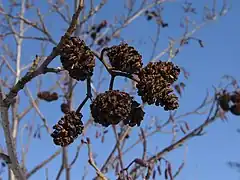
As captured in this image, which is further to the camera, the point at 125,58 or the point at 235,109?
the point at 235,109

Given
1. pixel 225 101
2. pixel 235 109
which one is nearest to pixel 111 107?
pixel 235 109

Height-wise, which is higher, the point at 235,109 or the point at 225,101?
the point at 225,101

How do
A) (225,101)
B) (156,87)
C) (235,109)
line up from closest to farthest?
(156,87) → (235,109) → (225,101)

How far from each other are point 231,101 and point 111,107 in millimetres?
1385

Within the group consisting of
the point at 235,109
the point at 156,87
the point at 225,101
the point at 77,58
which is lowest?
the point at 156,87

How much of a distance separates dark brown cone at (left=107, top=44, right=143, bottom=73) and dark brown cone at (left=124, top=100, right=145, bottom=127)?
0.08 meters

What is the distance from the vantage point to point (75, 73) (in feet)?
2.63

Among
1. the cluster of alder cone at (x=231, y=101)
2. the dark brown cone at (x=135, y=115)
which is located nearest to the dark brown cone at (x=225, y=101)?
the cluster of alder cone at (x=231, y=101)

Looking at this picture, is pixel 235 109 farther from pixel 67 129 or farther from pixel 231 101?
pixel 67 129

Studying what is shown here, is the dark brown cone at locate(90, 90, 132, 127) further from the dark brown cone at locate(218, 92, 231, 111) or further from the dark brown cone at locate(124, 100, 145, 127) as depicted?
the dark brown cone at locate(218, 92, 231, 111)

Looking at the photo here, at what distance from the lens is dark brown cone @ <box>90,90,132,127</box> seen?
2.59 feet

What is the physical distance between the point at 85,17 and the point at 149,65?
257 cm

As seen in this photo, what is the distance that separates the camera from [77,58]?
0.79 m

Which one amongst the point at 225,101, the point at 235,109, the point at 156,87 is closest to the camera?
the point at 156,87
